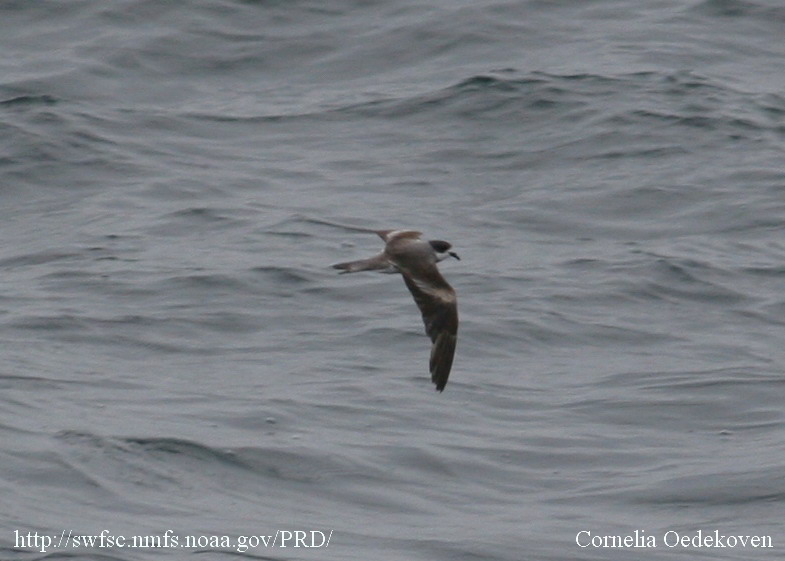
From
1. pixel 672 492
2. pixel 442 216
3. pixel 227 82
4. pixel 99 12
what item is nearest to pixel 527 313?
pixel 442 216

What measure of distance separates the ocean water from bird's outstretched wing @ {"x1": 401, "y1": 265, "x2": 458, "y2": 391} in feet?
2.62

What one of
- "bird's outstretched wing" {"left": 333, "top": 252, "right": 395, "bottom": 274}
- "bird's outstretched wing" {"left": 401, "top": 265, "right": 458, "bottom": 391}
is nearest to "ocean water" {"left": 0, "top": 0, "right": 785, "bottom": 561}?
"bird's outstretched wing" {"left": 401, "top": 265, "right": 458, "bottom": 391}

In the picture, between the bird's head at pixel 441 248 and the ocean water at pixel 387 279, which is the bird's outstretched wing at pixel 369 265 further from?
the ocean water at pixel 387 279

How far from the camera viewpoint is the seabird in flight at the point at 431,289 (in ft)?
25.4

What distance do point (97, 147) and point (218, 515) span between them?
6.22 meters

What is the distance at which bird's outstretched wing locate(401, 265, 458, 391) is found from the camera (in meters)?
7.72

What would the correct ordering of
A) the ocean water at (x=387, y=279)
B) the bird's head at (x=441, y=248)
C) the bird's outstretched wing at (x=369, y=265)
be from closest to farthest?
the bird's outstretched wing at (x=369, y=265) < the bird's head at (x=441, y=248) < the ocean water at (x=387, y=279)

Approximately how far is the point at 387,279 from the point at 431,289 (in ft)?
13.0

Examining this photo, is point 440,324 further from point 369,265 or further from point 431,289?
point 369,265

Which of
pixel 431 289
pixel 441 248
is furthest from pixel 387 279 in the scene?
pixel 431 289

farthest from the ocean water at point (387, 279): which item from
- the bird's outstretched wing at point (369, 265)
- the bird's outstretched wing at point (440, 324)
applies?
the bird's outstretched wing at point (369, 265)

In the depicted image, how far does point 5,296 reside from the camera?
1105cm

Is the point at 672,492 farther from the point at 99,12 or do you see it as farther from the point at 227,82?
the point at 99,12

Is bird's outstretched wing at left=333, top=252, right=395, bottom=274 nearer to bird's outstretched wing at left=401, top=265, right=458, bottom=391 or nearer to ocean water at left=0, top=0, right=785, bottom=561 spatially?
bird's outstretched wing at left=401, top=265, right=458, bottom=391
